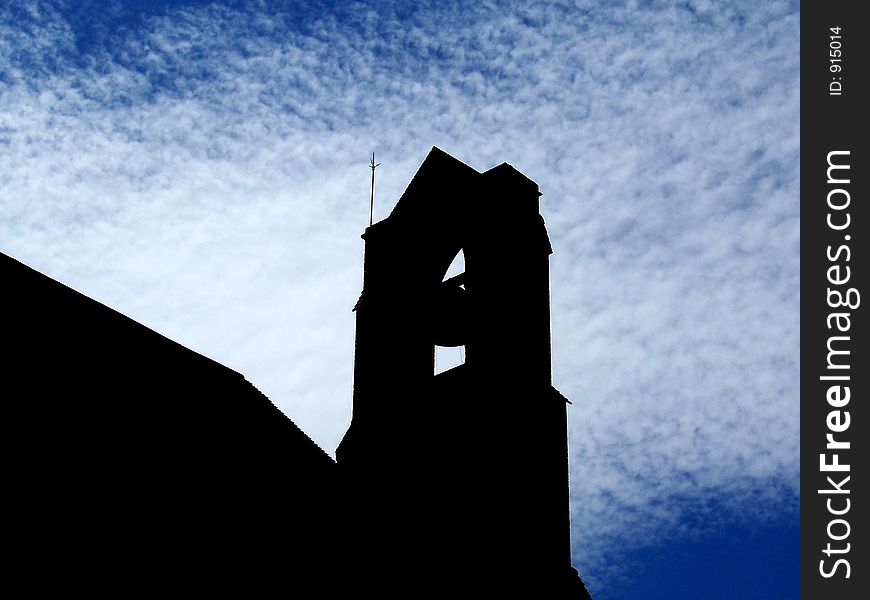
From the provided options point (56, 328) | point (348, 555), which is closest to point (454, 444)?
point (348, 555)

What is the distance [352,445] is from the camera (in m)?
15.0

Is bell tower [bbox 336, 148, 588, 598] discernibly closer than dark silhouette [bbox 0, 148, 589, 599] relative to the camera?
No

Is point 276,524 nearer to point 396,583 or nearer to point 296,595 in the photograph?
point 296,595

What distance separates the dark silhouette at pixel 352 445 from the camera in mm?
10203

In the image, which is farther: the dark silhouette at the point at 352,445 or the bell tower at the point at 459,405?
the bell tower at the point at 459,405

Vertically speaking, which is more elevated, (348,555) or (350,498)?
(350,498)

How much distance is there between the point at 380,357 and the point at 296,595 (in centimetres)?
458

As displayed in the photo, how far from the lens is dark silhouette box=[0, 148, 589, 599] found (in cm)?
1020

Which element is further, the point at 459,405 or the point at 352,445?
the point at 352,445

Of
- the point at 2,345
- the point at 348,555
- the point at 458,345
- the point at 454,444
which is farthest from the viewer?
the point at 458,345

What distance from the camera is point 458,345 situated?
15172 millimetres

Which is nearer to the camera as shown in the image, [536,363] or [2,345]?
[2,345]

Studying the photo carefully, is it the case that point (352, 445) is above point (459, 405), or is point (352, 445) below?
below

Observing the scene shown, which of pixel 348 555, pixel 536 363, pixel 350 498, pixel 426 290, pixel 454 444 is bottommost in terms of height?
pixel 348 555
